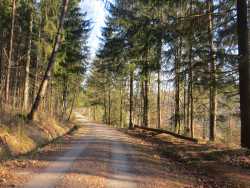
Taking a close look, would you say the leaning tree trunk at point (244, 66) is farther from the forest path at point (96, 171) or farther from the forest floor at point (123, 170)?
the forest path at point (96, 171)

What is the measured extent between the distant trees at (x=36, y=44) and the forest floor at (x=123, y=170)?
700 centimetres

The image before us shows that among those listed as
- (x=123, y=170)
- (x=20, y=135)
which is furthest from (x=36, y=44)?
(x=123, y=170)

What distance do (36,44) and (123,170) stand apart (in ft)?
56.5

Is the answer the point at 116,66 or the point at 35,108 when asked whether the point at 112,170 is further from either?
the point at 116,66

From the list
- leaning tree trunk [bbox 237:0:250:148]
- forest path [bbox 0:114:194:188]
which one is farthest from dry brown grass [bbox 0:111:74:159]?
leaning tree trunk [bbox 237:0:250:148]

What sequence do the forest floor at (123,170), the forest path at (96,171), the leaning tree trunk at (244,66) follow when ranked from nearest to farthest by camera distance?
the forest path at (96,171)
the forest floor at (123,170)
the leaning tree trunk at (244,66)

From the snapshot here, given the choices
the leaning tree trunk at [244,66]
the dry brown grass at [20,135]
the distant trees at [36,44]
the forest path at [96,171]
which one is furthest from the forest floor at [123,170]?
the distant trees at [36,44]

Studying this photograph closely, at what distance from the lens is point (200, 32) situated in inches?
534

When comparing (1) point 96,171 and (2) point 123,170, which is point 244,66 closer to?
(2) point 123,170

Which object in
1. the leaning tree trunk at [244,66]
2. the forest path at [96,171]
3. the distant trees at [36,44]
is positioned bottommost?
the forest path at [96,171]

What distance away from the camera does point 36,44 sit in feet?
79.0

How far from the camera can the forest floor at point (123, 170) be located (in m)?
7.81

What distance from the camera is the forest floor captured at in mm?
7809

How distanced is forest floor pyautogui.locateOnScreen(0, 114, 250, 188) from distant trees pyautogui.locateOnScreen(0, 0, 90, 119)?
700 centimetres
